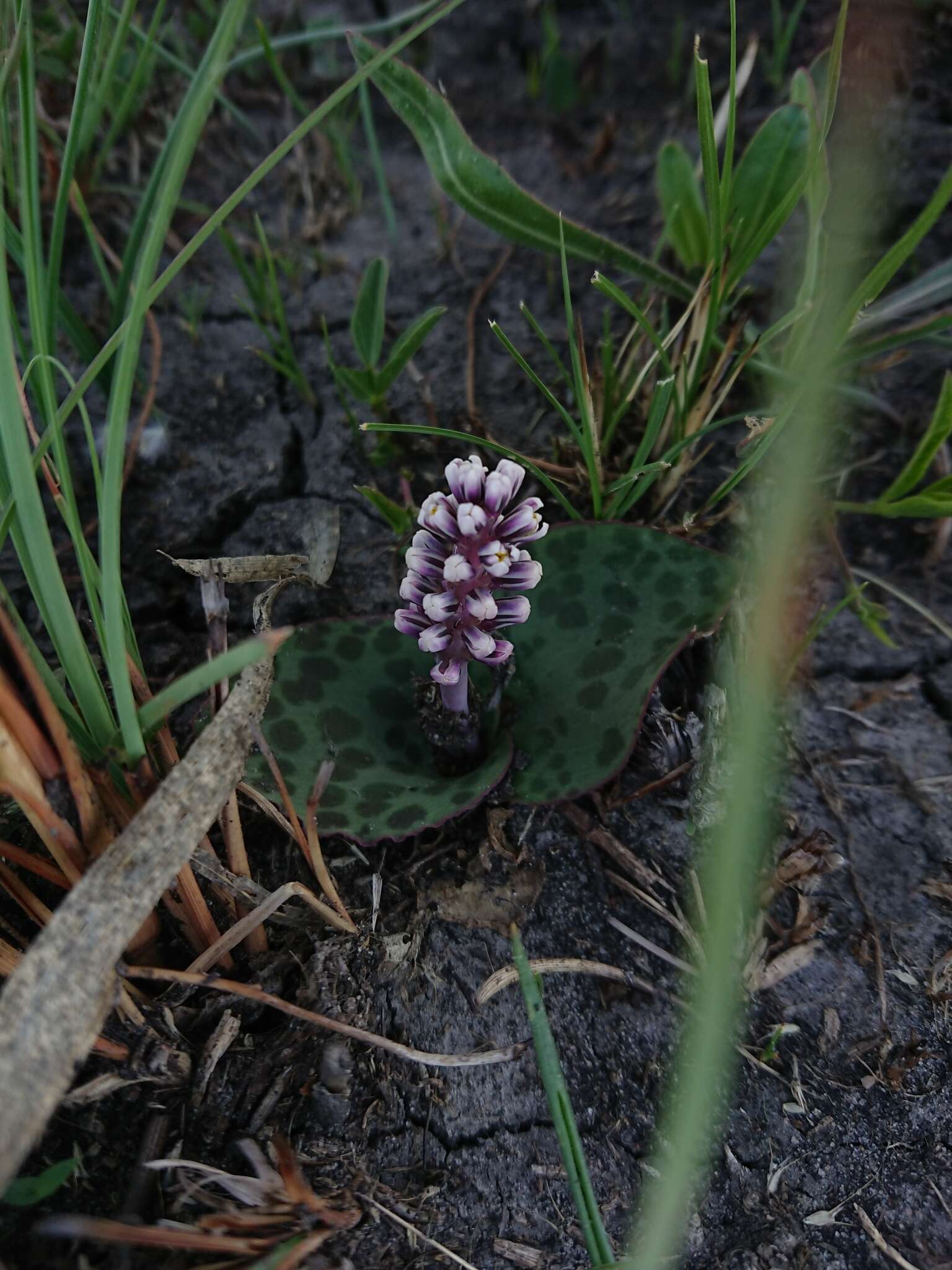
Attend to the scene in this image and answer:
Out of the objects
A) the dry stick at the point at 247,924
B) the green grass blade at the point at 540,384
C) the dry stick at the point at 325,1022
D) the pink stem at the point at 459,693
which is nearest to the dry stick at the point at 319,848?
the dry stick at the point at 247,924

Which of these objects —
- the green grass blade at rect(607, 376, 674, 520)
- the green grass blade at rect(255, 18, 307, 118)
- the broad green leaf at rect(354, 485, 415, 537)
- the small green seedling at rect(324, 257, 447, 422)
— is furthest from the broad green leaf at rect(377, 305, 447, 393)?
the green grass blade at rect(255, 18, 307, 118)

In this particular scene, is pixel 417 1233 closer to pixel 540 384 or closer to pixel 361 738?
pixel 361 738

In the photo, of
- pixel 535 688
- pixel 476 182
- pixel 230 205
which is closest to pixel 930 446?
pixel 535 688

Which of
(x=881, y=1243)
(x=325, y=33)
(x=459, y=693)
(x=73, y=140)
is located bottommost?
(x=881, y=1243)

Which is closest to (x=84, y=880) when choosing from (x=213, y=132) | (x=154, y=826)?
(x=154, y=826)

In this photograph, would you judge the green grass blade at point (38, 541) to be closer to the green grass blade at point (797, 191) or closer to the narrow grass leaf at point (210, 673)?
the narrow grass leaf at point (210, 673)

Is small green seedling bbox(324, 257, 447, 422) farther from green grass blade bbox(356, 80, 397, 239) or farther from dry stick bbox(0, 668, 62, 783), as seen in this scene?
dry stick bbox(0, 668, 62, 783)

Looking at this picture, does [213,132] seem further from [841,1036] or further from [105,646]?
[841,1036]
